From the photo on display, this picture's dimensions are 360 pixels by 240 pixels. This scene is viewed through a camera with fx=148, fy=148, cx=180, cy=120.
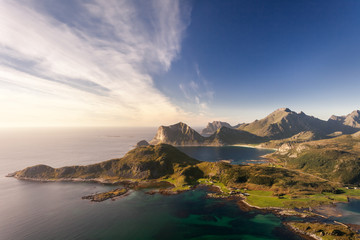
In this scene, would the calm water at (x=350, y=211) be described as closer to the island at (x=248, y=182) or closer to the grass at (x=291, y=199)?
the island at (x=248, y=182)

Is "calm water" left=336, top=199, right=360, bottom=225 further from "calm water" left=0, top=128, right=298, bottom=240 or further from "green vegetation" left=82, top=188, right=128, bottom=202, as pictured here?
"green vegetation" left=82, top=188, right=128, bottom=202

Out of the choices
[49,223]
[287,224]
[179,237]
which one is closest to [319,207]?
[287,224]

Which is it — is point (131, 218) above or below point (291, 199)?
above

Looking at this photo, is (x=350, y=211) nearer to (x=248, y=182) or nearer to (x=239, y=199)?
(x=248, y=182)

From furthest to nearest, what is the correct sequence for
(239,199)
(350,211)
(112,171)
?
1. (112,171)
2. (239,199)
3. (350,211)

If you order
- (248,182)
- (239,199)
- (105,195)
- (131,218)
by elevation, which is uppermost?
(105,195)

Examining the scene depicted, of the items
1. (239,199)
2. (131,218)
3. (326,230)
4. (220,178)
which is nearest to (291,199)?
(326,230)

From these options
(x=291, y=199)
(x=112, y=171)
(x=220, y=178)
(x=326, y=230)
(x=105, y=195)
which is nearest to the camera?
(x=326, y=230)

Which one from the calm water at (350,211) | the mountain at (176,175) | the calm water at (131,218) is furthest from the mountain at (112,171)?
the calm water at (350,211)

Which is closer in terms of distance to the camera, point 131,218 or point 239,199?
point 131,218
